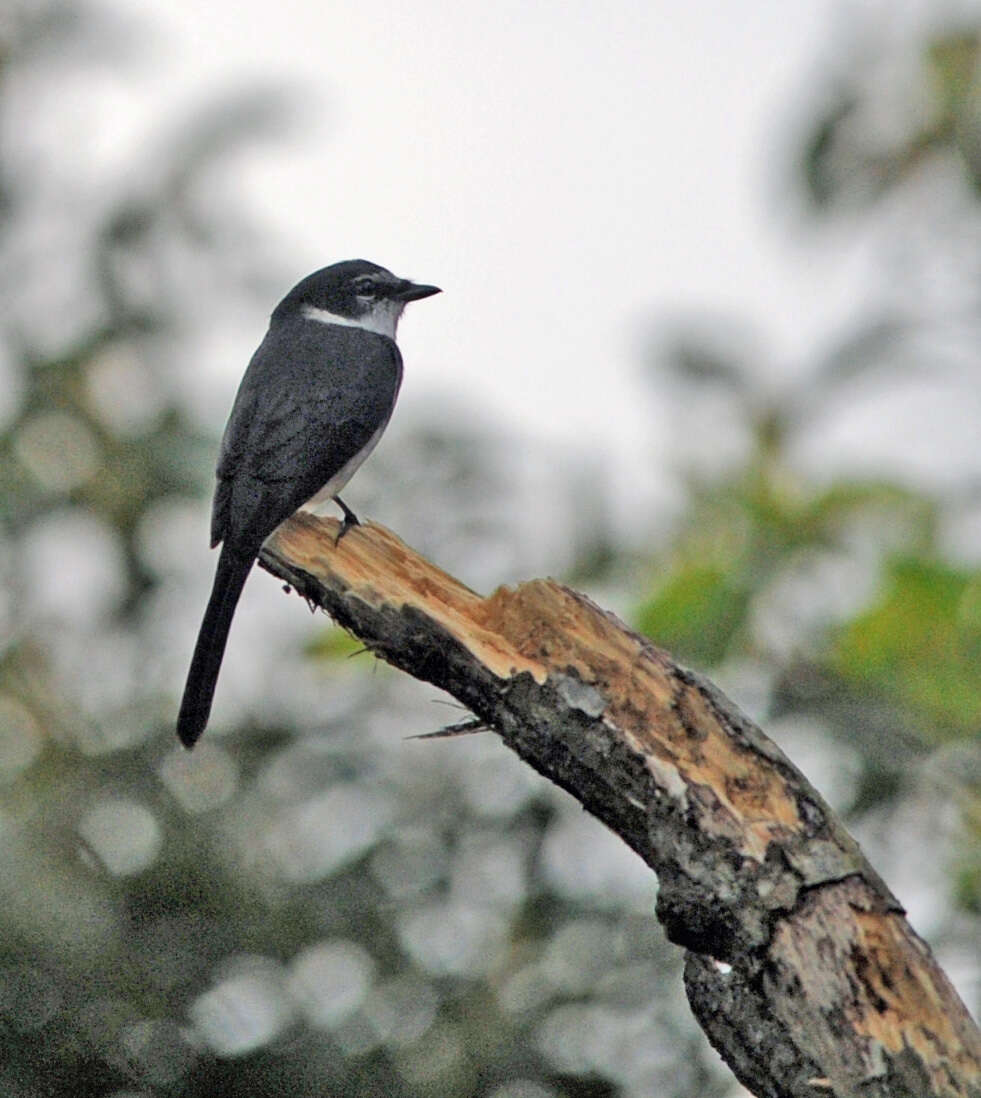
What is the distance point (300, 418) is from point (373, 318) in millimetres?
1041

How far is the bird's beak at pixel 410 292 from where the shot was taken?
6805 mm

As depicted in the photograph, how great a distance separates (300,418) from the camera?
585 centimetres

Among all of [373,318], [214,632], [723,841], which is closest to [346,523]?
[214,632]

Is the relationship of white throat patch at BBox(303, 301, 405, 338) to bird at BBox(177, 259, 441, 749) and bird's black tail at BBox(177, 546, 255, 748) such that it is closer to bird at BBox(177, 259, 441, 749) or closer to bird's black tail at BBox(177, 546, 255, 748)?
bird at BBox(177, 259, 441, 749)

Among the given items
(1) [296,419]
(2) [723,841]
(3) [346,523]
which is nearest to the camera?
(2) [723,841]

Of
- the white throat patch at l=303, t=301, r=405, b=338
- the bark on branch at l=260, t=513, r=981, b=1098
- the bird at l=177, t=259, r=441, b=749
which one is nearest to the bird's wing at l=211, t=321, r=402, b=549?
the bird at l=177, t=259, r=441, b=749

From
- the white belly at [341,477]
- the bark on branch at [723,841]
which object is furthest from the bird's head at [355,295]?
the bark on branch at [723,841]

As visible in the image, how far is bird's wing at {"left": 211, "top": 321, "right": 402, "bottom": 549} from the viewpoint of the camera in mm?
5453

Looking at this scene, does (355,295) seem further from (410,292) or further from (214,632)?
(214,632)

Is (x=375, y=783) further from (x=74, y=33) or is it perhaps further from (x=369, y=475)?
(x=74, y=33)

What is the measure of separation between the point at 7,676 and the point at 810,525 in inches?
119

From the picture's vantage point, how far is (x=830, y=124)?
755 centimetres

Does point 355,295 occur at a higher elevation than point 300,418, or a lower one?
higher

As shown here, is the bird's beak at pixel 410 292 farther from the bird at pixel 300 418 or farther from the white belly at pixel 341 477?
the white belly at pixel 341 477
